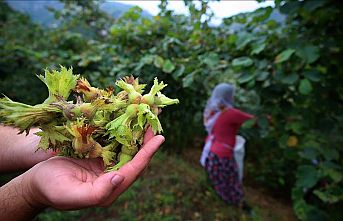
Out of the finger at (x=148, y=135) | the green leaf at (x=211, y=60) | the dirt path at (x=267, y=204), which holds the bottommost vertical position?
the dirt path at (x=267, y=204)

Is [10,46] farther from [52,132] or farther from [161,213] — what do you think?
[52,132]

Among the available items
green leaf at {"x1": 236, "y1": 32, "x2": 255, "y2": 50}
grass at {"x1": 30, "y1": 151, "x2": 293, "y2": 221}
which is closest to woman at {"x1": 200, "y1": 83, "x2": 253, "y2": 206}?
grass at {"x1": 30, "y1": 151, "x2": 293, "y2": 221}

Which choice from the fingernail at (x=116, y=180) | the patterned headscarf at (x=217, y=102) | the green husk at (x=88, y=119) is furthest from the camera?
the patterned headscarf at (x=217, y=102)

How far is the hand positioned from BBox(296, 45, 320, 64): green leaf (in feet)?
3.12

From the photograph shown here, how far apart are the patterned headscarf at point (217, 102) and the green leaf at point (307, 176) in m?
1.71

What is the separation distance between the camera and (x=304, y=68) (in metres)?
1.66

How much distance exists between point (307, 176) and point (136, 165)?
1212mm

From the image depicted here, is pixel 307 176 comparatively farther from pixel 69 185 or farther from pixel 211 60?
pixel 69 185

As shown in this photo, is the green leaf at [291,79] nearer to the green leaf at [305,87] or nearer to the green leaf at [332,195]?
the green leaf at [305,87]

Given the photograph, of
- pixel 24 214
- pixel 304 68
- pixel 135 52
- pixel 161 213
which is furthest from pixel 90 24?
pixel 24 214

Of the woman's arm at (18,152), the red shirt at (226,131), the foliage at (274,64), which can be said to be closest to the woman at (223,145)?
the red shirt at (226,131)

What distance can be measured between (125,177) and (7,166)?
673 mm

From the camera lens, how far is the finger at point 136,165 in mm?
761

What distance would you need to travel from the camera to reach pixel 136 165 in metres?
0.78
